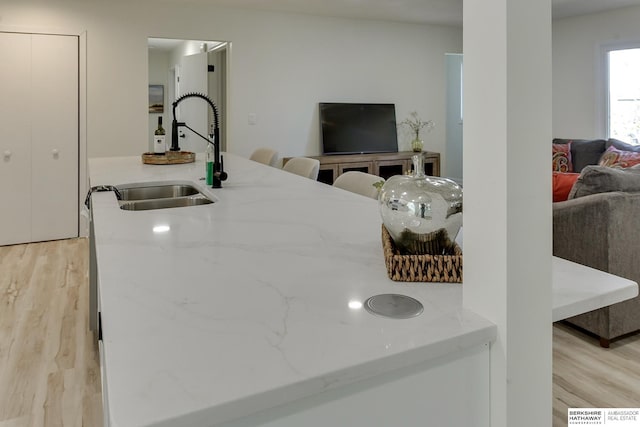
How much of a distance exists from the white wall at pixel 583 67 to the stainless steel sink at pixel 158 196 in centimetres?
578

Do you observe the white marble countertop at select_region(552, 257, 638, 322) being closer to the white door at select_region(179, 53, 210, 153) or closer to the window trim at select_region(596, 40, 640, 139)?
the white door at select_region(179, 53, 210, 153)

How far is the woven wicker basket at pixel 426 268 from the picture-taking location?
0.99 meters

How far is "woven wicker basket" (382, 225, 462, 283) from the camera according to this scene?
0.99 m

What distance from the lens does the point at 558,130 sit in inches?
261

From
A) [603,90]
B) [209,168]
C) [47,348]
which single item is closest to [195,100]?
[209,168]

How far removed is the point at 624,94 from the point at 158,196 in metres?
5.98

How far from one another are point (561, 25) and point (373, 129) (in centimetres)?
303

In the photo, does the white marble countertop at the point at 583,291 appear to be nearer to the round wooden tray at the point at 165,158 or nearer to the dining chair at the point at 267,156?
the round wooden tray at the point at 165,158

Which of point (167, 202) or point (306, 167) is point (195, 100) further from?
point (167, 202)

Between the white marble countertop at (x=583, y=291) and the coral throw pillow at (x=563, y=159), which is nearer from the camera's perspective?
the white marble countertop at (x=583, y=291)

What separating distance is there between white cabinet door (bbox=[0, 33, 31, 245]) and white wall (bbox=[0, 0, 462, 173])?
10.1 inches

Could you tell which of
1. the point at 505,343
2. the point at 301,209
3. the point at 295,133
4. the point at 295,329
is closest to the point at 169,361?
the point at 295,329

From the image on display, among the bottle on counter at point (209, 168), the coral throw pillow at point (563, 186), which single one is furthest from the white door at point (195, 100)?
the coral throw pillow at point (563, 186)

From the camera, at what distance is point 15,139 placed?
4496 mm
